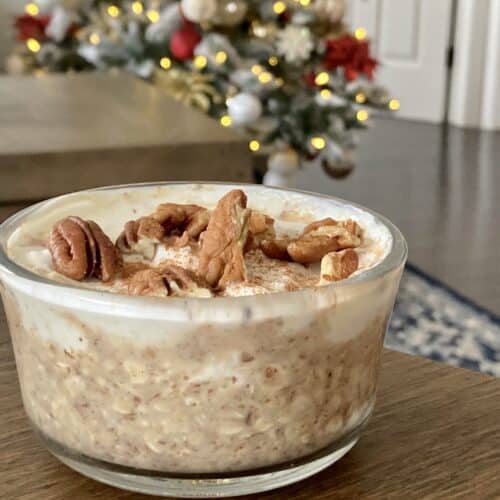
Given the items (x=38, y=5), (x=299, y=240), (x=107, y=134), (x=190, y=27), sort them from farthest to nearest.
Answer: (x=38, y=5) < (x=190, y=27) < (x=107, y=134) < (x=299, y=240)

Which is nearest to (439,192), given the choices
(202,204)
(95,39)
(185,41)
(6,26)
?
(185,41)

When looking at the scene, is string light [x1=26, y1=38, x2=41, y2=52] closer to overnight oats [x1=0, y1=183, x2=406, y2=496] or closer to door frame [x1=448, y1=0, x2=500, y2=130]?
door frame [x1=448, y1=0, x2=500, y2=130]

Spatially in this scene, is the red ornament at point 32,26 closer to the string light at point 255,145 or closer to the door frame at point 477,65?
the string light at point 255,145

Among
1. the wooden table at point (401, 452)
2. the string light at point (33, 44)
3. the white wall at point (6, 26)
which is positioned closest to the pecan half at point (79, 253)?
the wooden table at point (401, 452)

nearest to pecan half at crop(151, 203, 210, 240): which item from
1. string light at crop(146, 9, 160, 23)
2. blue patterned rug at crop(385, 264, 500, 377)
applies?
blue patterned rug at crop(385, 264, 500, 377)

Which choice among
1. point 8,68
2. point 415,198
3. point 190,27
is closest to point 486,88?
point 415,198

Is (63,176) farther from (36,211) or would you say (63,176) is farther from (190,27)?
(190,27)

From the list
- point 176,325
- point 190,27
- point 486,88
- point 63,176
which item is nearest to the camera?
point 176,325
